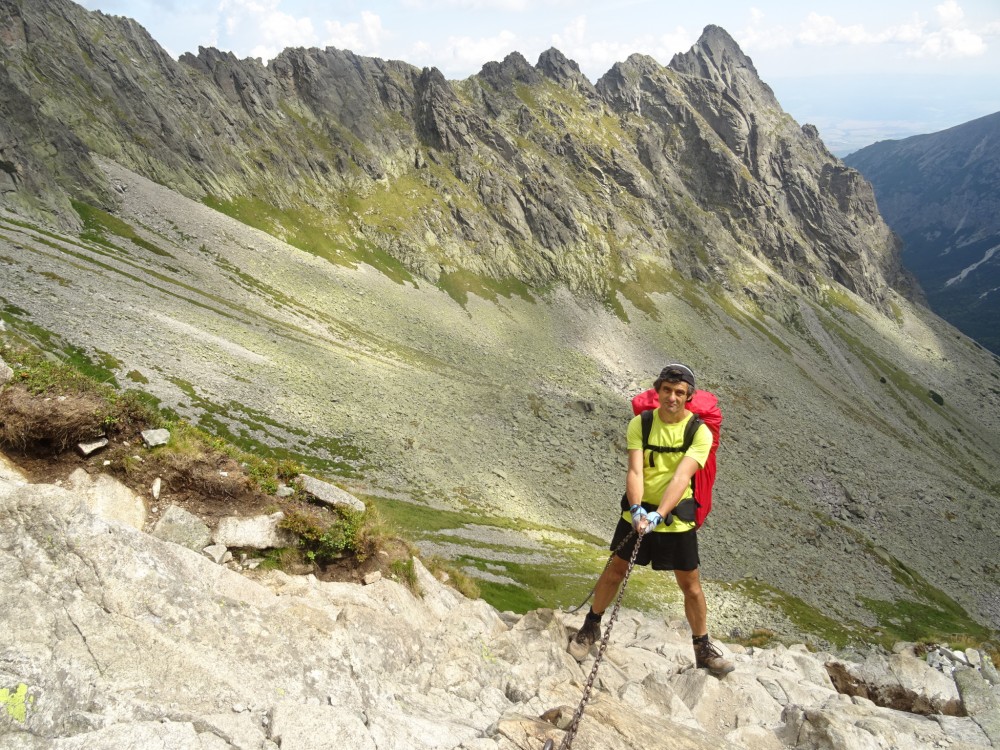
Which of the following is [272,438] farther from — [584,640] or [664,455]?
[664,455]

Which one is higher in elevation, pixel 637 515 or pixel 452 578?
pixel 637 515

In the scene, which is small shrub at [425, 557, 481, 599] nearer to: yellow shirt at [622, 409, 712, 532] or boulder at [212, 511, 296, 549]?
boulder at [212, 511, 296, 549]

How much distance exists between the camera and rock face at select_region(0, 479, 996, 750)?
6066 mm

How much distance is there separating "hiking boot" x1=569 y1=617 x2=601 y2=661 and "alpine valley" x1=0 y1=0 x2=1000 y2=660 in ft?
63.8

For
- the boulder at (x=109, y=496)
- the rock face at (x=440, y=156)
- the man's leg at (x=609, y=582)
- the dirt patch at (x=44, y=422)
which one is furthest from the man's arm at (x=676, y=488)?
the rock face at (x=440, y=156)

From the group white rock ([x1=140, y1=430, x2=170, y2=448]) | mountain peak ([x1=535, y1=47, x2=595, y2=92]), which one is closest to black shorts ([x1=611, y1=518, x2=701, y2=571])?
white rock ([x1=140, y1=430, x2=170, y2=448])

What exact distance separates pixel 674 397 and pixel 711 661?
6.63 m

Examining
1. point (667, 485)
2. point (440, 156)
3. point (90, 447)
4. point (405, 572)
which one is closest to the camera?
point (667, 485)

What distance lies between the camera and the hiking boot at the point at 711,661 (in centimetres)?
1222

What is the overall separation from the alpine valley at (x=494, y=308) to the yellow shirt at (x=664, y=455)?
22684 mm

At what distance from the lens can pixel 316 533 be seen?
11180mm

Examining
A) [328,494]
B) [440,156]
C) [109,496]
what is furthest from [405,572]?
[440,156]

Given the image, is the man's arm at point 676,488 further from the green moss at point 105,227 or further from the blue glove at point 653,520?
the green moss at point 105,227

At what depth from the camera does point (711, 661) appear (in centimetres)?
1230
